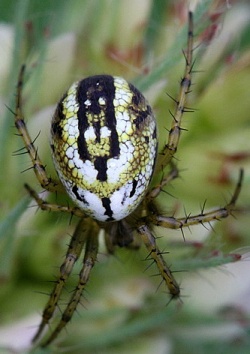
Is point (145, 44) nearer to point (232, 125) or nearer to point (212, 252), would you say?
point (232, 125)

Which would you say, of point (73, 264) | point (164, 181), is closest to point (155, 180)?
point (164, 181)

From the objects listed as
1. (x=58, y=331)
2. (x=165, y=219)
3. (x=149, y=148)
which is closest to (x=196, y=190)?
(x=165, y=219)

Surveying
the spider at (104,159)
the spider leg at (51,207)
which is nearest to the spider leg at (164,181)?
the spider at (104,159)

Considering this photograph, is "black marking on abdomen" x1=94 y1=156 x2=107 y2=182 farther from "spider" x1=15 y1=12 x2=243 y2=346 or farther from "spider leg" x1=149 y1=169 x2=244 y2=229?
"spider leg" x1=149 y1=169 x2=244 y2=229

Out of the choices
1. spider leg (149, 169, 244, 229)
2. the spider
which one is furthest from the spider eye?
spider leg (149, 169, 244, 229)

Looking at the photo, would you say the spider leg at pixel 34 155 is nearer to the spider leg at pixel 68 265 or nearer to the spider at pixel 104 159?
the spider at pixel 104 159

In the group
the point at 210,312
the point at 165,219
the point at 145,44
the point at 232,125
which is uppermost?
the point at 145,44
